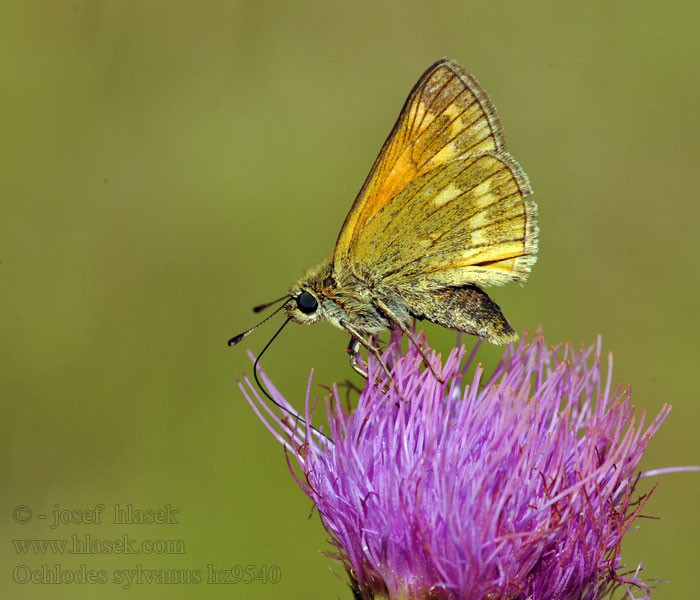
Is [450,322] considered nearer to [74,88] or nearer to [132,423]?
[132,423]

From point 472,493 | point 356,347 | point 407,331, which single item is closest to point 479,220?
point 407,331

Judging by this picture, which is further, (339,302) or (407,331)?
(339,302)

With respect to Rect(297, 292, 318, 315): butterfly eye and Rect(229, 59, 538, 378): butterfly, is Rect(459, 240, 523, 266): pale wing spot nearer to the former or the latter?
Rect(229, 59, 538, 378): butterfly

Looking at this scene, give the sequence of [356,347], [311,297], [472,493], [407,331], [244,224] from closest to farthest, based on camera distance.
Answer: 1. [472,493]
2. [407,331]
3. [356,347]
4. [311,297]
5. [244,224]

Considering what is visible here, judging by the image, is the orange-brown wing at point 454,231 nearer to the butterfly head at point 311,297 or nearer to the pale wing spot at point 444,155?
the pale wing spot at point 444,155

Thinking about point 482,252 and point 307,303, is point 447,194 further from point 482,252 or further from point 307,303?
point 307,303
